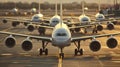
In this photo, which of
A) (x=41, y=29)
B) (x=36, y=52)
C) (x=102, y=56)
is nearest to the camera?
(x=102, y=56)

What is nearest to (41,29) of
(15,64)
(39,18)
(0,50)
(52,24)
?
(52,24)

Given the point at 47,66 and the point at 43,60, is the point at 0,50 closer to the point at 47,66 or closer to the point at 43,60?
the point at 43,60

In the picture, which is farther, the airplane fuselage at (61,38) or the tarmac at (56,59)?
the airplane fuselage at (61,38)

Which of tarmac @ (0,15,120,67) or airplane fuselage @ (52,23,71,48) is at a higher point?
airplane fuselage @ (52,23,71,48)

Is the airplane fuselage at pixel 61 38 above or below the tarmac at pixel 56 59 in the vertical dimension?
above

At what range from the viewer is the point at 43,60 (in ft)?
110

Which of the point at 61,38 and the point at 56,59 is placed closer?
the point at 61,38

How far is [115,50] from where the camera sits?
41.4 metres

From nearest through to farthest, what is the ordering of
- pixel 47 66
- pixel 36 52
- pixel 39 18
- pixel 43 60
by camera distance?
pixel 47 66 → pixel 43 60 → pixel 36 52 → pixel 39 18

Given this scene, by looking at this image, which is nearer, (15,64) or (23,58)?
(15,64)

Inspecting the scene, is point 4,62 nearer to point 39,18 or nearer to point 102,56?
point 102,56

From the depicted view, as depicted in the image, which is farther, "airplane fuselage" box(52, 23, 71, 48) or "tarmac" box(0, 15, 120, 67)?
"airplane fuselage" box(52, 23, 71, 48)

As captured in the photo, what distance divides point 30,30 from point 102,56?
33713 millimetres

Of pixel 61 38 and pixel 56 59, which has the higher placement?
pixel 61 38
